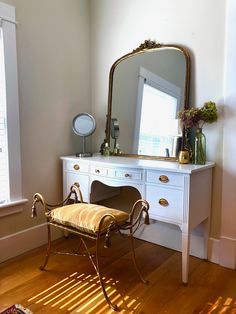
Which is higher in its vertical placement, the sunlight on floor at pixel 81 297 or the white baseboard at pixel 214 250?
the white baseboard at pixel 214 250

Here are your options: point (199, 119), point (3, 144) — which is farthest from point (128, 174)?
point (3, 144)

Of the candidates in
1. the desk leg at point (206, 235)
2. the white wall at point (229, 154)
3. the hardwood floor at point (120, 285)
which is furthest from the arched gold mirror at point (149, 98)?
the hardwood floor at point (120, 285)

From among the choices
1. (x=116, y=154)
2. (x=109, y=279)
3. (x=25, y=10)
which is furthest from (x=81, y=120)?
(x=109, y=279)

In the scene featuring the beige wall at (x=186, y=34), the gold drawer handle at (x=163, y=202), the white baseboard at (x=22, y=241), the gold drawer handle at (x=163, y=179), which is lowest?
the white baseboard at (x=22, y=241)

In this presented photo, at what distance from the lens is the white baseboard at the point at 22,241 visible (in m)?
2.22

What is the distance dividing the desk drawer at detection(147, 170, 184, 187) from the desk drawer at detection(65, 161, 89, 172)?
0.63 m

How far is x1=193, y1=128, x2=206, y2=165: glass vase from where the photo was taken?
2.07 m

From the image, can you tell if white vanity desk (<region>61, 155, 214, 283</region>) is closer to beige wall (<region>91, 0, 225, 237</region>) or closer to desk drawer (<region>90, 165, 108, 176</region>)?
desk drawer (<region>90, 165, 108, 176</region>)

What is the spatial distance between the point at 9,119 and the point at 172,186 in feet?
4.51

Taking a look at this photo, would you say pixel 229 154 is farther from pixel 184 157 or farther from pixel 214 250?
pixel 214 250

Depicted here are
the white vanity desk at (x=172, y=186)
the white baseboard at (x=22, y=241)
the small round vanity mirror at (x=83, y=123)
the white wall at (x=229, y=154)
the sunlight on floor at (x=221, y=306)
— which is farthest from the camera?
the small round vanity mirror at (x=83, y=123)

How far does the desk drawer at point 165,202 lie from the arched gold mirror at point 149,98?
439 millimetres

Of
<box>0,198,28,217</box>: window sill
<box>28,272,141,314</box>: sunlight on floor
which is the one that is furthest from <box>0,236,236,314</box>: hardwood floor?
<box>0,198,28,217</box>: window sill

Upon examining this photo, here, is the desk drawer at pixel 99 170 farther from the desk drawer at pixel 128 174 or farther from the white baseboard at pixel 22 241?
the white baseboard at pixel 22 241
